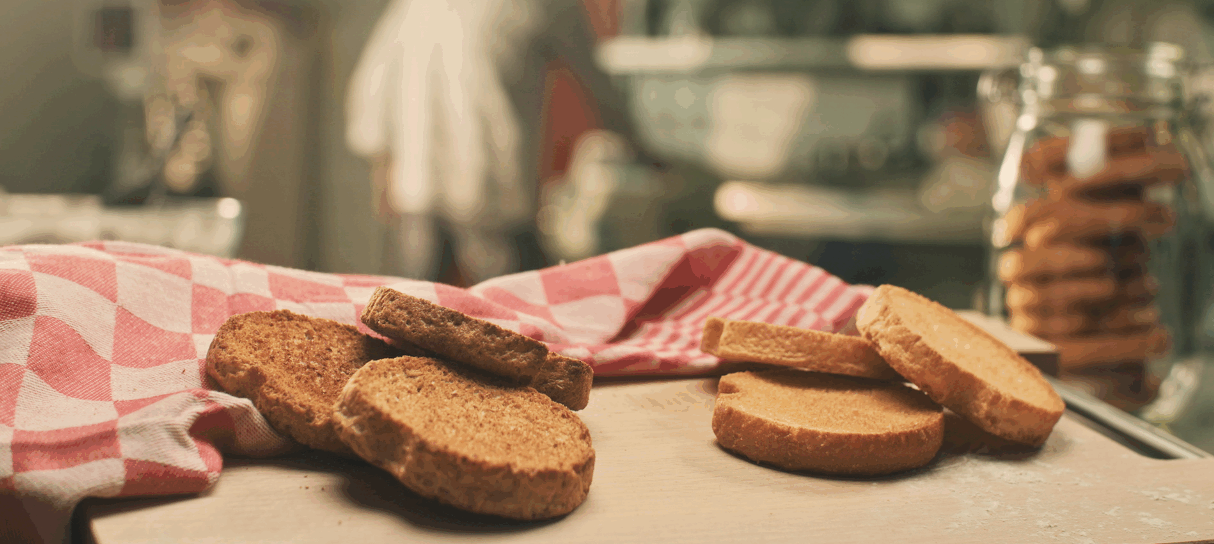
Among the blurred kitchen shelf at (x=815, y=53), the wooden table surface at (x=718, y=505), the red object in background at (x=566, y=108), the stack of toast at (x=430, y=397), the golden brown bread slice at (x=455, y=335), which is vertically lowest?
the wooden table surface at (x=718, y=505)

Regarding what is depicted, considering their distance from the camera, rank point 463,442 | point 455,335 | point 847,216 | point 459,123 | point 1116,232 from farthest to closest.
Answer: point 459,123
point 847,216
point 1116,232
point 455,335
point 463,442

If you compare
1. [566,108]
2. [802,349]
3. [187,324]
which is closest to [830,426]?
[802,349]

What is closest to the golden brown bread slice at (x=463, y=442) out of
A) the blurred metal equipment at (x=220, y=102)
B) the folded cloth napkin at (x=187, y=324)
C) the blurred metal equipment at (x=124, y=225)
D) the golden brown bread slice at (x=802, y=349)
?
the folded cloth napkin at (x=187, y=324)

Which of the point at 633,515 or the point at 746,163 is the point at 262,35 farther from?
the point at 633,515

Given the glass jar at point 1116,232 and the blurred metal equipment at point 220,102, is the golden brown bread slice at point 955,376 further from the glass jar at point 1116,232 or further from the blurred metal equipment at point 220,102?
the blurred metal equipment at point 220,102

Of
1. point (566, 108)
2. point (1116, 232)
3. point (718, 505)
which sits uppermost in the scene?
point (566, 108)

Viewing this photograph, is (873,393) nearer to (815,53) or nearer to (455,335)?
(455,335)

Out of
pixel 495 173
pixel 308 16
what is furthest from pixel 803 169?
pixel 308 16
